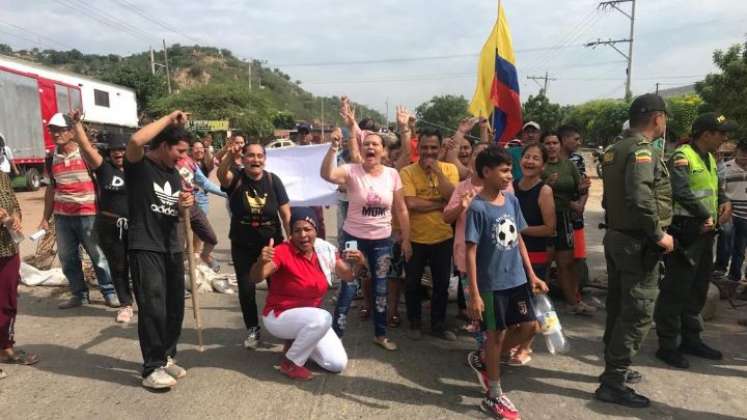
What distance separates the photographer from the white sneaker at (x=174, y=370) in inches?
139

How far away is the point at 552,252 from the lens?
500 cm

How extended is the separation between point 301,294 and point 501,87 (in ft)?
12.1

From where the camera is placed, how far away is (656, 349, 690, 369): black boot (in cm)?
378

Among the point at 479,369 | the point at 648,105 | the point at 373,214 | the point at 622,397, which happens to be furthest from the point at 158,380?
the point at 648,105

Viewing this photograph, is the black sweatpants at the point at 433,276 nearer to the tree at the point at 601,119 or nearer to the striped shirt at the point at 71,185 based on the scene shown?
the striped shirt at the point at 71,185

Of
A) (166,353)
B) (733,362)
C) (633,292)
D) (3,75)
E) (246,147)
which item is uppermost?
(3,75)

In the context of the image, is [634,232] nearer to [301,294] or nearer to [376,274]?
[376,274]

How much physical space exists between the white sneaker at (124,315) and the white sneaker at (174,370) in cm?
141

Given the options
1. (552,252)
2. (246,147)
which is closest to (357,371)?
(246,147)

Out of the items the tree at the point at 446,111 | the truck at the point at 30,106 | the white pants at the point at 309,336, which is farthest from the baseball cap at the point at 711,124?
the tree at the point at 446,111

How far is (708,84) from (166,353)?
11.9 meters

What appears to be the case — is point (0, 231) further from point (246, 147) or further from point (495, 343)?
point (495, 343)

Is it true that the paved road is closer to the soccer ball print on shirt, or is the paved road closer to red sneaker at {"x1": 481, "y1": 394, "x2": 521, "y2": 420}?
red sneaker at {"x1": 481, "y1": 394, "x2": 521, "y2": 420}

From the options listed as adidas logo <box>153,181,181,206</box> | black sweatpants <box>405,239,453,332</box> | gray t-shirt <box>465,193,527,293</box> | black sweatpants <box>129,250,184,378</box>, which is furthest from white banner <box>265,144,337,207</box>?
gray t-shirt <box>465,193,527,293</box>
